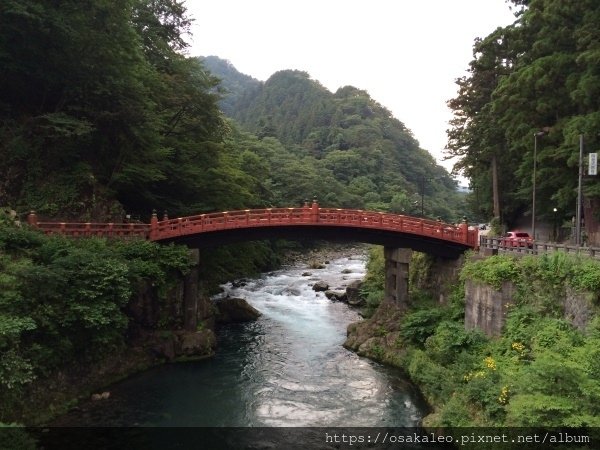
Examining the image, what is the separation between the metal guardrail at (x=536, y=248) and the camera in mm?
17558

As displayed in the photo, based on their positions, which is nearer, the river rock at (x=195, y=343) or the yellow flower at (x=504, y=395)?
the yellow flower at (x=504, y=395)

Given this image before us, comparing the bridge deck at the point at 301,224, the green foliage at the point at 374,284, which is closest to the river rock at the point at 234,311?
the green foliage at the point at 374,284

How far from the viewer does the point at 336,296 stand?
40.1 metres

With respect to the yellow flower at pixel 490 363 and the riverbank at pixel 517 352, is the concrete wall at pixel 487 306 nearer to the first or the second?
the riverbank at pixel 517 352

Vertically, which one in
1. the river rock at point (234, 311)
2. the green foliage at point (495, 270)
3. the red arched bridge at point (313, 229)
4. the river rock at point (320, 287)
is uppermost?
the red arched bridge at point (313, 229)

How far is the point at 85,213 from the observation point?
25281mm

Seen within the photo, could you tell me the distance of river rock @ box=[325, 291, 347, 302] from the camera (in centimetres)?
3978

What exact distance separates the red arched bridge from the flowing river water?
6.58m

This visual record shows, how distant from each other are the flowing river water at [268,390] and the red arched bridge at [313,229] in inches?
259

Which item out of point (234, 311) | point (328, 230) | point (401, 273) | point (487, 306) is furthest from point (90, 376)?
point (401, 273)

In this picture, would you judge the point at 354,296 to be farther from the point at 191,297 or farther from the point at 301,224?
the point at 191,297

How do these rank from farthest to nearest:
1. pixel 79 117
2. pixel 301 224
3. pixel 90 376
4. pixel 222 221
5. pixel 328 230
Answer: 1. pixel 328 230
2. pixel 301 224
3. pixel 222 221
4. pixel 79 117
5. pixel 90 376

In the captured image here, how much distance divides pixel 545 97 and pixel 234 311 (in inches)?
940

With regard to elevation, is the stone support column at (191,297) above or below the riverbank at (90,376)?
above
